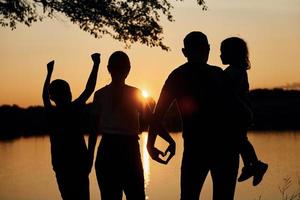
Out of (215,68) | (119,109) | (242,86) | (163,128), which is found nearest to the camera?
(215,68)

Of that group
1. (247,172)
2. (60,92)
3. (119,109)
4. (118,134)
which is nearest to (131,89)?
(119,109)

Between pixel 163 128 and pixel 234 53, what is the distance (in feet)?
3.35

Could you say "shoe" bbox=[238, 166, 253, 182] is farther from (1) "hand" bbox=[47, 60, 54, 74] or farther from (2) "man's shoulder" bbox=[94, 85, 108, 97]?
(1) "hand" bbox=[47, 60, 54, 74]

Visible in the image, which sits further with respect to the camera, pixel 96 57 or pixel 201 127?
pixel 96 57

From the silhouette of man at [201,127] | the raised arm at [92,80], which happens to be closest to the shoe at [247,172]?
the silhouette of man at [201,127]

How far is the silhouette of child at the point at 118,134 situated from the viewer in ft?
17.7

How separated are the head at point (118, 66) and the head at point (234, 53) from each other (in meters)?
0.99

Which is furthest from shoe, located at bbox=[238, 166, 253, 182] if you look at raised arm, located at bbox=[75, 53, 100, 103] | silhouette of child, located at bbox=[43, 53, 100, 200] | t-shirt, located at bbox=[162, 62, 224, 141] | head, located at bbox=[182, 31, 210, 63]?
raised arm, located at bbox=[75, 53, 100, 103]

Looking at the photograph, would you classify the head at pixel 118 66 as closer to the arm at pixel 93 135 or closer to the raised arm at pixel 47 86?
the arm at pixel 93 135

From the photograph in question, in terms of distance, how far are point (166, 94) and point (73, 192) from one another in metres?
1.60

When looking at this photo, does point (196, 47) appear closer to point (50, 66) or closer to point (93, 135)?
point (93, 135)

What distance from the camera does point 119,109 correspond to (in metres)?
5.50

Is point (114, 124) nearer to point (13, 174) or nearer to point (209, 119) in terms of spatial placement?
point (209, 119)

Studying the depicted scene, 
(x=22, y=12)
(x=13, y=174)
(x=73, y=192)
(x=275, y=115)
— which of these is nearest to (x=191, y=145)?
(x=73, y=192)
